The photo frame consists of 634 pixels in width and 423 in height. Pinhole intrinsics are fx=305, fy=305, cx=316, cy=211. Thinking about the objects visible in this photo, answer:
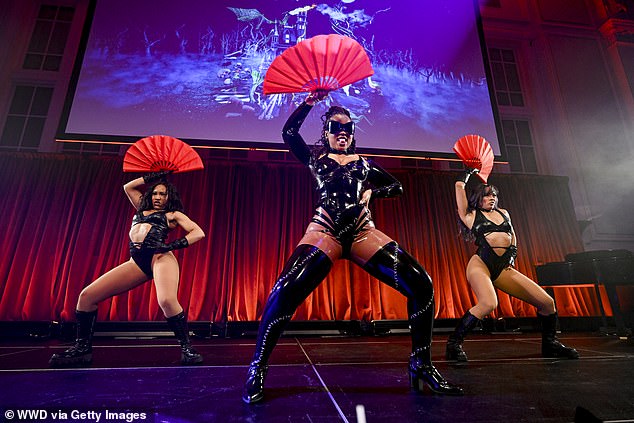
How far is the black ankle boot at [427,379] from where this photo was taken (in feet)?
4.54

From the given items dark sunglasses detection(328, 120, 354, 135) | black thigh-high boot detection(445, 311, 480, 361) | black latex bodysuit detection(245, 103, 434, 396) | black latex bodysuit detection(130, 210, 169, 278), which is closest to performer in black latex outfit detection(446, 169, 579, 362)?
black thigh-high boot detection(445, 311, 480, 361)

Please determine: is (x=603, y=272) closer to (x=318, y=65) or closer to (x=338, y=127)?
(x=338, y=127)

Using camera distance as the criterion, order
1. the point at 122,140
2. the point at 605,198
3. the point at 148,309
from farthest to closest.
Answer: the point at 605,198 < the point at 148,309 < the point at 122,140

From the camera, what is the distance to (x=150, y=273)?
262 cm

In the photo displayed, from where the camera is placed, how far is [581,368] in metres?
1.96

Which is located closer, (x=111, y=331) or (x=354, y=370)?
(x=354, y=370)

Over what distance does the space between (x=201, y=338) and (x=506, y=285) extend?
13.4 feet

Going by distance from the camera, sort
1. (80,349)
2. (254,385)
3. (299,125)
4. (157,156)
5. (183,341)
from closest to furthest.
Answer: (254,385)
(299,125)
(80,349)
(183,341)
(157,156)

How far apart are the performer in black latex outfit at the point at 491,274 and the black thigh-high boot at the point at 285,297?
1664 millimetres

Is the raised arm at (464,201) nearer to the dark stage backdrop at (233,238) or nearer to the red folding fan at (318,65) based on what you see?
the red folding fan at (318,65)

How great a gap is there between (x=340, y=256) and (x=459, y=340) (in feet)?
5.25

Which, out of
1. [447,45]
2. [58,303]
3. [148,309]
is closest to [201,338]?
[148,309]

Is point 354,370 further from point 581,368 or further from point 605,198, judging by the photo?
point 605,198

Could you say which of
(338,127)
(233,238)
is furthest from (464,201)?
(233,238)
